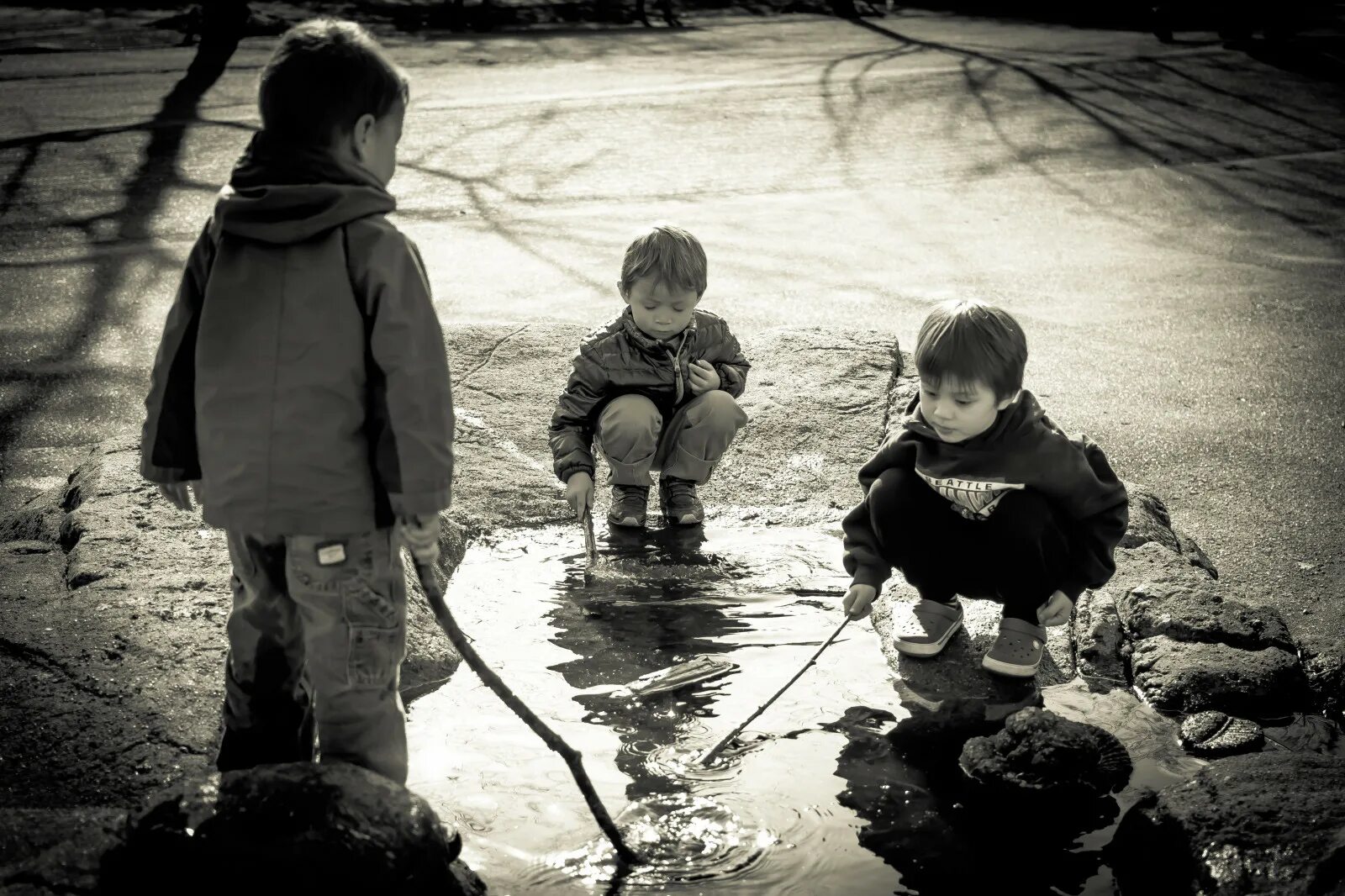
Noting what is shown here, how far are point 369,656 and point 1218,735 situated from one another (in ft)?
6.19

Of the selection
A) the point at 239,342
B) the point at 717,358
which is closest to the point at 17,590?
the point at 239,342

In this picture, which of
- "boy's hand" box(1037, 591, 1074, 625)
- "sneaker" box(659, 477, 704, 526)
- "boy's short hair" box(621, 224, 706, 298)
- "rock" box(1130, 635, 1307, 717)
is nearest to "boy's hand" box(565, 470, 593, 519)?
"sneaker" box(659, 477, 704, 526)

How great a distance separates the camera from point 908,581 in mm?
3512

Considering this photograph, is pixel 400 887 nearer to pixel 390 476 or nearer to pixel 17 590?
pixel 390 476

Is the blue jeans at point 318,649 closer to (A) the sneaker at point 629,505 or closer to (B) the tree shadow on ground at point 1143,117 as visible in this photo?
(A) the sneaker at point 629,505

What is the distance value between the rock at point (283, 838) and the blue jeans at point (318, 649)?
22 centimetres

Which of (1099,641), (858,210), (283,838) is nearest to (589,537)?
(1099,641)

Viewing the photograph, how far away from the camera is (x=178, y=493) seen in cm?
266

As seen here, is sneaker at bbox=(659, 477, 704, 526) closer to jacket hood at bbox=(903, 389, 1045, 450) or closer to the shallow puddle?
the shallow puddle

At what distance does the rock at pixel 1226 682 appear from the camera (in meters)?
3.24

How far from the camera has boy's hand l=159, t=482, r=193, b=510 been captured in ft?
8.59

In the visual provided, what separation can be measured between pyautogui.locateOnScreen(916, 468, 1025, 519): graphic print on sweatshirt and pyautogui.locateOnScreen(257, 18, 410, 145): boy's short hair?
5.19 ft

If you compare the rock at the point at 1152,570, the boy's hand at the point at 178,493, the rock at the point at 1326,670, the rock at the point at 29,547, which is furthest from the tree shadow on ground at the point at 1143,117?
the boy's hand at the point at 178,493

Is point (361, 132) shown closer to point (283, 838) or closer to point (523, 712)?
point (523, 712)
